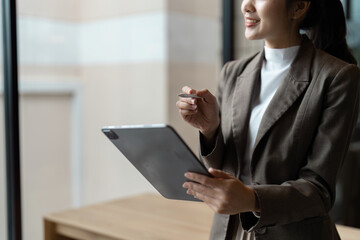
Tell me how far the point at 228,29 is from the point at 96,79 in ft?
3.19

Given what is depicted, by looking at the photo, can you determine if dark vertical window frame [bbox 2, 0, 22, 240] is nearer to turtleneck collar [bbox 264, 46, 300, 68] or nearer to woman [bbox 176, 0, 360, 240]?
woman [bbox 176, 0, 360, 240]

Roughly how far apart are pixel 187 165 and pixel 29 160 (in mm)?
2138

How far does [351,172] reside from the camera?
7.81 feet

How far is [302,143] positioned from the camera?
109 centimetres

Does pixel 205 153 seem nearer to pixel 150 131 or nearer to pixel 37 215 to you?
pixel 150 131

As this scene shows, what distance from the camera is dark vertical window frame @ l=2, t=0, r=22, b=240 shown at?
2037 millimetres

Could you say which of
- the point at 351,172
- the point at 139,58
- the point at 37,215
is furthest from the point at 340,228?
the point at 37,215

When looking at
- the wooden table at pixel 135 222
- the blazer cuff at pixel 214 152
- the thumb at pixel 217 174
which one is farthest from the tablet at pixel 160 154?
the wooden table at pixel 135 222

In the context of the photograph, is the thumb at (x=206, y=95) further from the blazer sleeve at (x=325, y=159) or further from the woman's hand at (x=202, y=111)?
the blazer sleeve at (x=325, y=159)

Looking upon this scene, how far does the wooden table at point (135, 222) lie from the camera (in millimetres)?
1836

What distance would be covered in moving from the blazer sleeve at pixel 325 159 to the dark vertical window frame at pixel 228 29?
155 cm

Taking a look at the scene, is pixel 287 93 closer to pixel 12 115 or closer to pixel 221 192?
pixel 221 192

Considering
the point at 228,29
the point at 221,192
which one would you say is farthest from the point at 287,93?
the point at 228,29

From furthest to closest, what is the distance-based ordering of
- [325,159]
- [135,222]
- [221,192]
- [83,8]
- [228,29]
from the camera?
[83,8], [228,29], [135,222], [325,159], [221,192]
